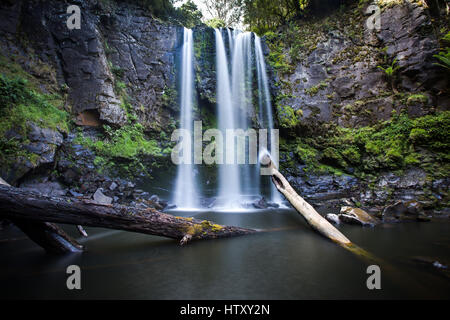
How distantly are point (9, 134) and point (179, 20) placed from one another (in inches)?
436

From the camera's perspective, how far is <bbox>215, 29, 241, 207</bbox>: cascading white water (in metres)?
10.3

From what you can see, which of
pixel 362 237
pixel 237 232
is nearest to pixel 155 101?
pixel 237 232

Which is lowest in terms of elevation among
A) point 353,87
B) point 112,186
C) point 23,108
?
point 112,186

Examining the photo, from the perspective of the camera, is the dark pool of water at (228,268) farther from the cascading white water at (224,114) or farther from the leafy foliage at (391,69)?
the leafy foliage at (391,69)

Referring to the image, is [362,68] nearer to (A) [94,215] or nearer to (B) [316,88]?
(B) [316,88]

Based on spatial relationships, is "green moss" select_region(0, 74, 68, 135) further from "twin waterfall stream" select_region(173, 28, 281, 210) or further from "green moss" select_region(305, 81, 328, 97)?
"green moss" select_region(305, 81, 328, 97)

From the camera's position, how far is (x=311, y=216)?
427 centimetres

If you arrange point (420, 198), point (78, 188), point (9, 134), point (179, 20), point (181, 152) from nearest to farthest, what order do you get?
point (9, 134), point (420, 198), point (78, 188), point (181, 152), point (179, 20)

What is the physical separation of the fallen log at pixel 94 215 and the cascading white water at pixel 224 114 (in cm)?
653

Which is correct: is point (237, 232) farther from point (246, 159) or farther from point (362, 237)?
point (246, 159)

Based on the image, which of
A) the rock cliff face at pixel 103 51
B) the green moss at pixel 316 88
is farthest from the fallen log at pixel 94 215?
the green moss at pixel 316 88

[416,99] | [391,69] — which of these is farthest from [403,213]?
[391,69]

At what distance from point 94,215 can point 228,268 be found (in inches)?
78.8

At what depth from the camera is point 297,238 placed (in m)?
3.95
